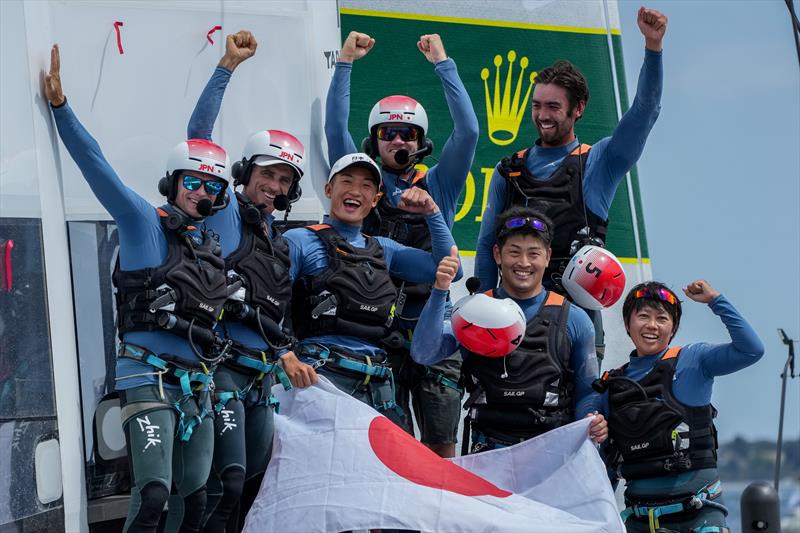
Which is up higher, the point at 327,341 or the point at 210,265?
the point at 210,265

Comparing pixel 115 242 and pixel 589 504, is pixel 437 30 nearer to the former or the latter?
pixel 115 242

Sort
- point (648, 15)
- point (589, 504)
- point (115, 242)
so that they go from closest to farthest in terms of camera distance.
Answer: point (589, 504) → point (648, 15) → point (115, 242)

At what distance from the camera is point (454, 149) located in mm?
6574

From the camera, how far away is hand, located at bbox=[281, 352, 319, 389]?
219 inches

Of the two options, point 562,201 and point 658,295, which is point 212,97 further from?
point 658,295

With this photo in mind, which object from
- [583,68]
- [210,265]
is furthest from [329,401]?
[583,68]

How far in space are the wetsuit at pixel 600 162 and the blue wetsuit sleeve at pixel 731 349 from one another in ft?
2.58

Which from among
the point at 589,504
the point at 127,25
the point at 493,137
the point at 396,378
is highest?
the point at 127,25

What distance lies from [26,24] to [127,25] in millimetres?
826

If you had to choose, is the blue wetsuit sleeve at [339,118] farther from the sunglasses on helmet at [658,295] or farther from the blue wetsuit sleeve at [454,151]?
the sunglasses on helmet at [658,295]

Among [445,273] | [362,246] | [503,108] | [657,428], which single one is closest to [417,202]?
[362,246]

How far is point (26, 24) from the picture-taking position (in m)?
6.38

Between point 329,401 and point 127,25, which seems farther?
point 127,25

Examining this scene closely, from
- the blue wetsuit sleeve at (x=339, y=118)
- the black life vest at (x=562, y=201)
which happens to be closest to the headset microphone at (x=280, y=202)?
the blue wetsuit sleeve at (x=339, y=118)
